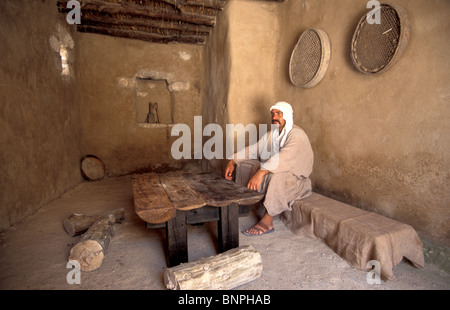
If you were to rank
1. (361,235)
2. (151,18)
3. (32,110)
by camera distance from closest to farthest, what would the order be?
(361,235)
(32,110)
(151,18)

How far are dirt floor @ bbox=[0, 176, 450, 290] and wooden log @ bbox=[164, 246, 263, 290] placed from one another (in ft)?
0.34

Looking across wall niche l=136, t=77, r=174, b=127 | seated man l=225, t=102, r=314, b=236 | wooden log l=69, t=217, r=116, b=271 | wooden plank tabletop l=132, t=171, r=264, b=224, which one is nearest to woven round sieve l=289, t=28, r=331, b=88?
seated man l=225, t=102, r=314, b=236

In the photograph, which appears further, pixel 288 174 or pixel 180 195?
pixel 288 174

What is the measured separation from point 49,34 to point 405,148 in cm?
481

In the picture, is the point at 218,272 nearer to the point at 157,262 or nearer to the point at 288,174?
the point at 157,262

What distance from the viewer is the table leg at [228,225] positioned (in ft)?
6.41

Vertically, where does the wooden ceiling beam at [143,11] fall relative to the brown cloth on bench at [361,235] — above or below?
above

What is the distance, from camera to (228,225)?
1.98 m

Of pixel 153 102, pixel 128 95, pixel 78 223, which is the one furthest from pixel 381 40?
pixel 153 102

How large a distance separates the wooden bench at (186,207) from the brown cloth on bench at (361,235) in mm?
712

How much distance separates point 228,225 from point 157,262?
637 millimetres

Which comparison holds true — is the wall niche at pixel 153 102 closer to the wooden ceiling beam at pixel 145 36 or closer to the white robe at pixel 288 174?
the wooden ceiling beam at pixel 145 36

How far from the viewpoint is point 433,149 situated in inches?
70.6

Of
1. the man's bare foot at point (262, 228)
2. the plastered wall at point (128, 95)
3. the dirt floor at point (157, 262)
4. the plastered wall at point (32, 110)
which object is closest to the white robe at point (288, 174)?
the man's bare foot at point (262, 228)
